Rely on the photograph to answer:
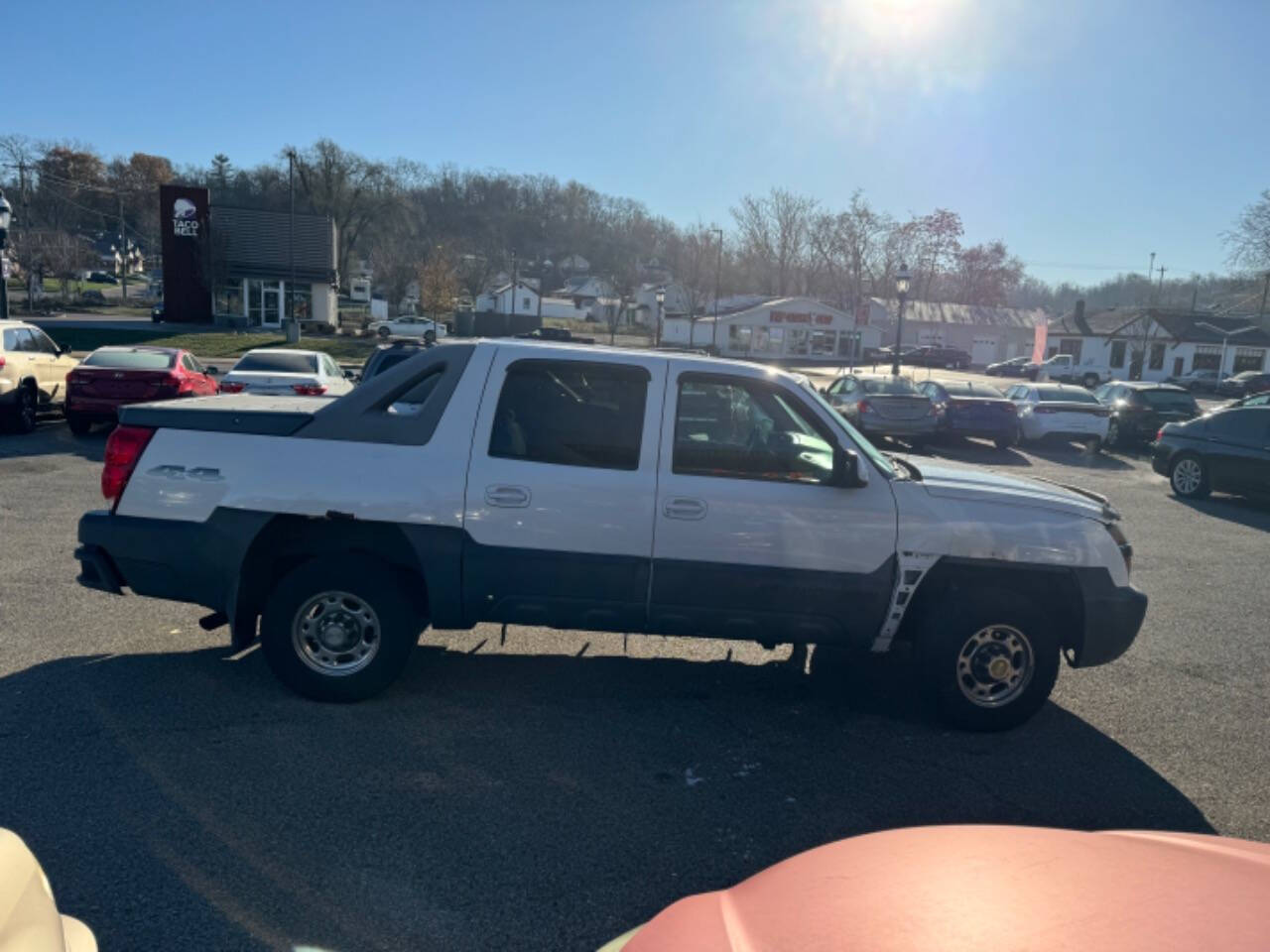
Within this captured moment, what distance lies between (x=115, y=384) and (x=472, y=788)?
43.1 feet

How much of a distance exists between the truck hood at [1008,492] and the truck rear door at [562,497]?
1561mm

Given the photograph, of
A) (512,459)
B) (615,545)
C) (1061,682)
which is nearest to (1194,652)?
(1061,682)

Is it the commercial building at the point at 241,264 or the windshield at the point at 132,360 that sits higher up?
the commercial building at the point at 241,264

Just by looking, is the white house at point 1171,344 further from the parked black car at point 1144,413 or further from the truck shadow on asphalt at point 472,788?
the truck shadow on asphalt at point 472,788

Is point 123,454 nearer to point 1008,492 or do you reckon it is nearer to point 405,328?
point 1008,492

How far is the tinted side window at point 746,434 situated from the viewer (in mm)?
4832

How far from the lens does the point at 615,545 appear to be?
4.74 meters

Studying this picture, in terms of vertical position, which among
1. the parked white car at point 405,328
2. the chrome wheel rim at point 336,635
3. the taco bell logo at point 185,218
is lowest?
the chrome wheel rim at point 336,635

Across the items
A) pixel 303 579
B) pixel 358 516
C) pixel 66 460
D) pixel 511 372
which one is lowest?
pixel 66 460

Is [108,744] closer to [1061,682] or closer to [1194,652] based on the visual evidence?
[1061,682]

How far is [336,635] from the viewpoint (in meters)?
4.87

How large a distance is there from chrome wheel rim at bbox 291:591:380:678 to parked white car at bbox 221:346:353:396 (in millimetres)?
9078

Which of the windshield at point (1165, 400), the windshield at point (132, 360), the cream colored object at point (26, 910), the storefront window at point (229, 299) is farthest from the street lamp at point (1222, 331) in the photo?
the cream colored object at point (26, 910)

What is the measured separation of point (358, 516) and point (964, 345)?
284 ft
